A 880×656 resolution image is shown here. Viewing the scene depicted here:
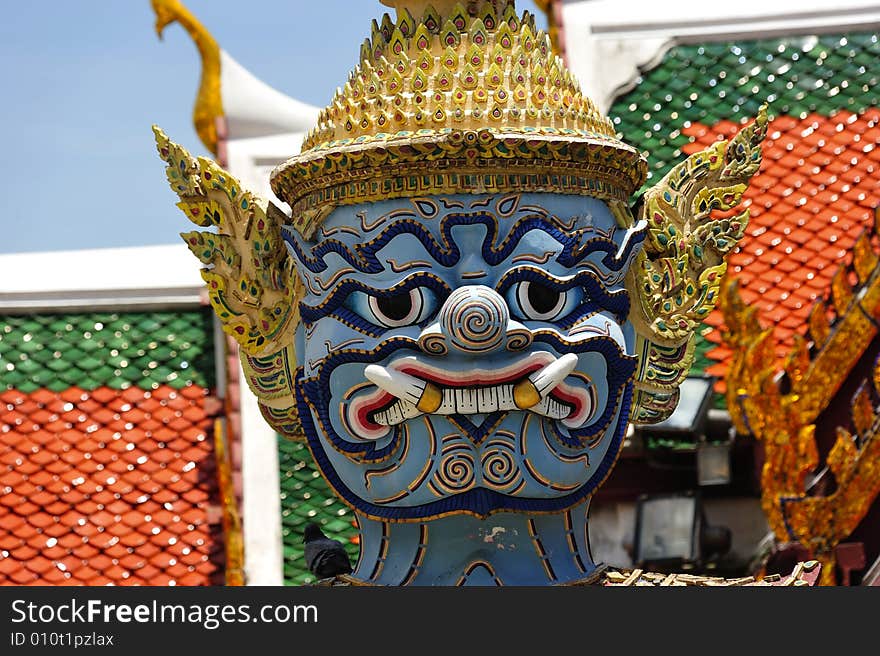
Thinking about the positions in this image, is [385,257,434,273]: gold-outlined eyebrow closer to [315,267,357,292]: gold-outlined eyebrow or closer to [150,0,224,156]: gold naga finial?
[315,267,357,292]: gold-outlined eyebrow

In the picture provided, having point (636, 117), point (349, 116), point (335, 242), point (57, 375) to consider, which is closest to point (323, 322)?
point (335, 242)

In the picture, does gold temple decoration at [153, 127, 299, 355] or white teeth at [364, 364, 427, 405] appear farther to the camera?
gold temple decoration at [153, 127, 299, 355]

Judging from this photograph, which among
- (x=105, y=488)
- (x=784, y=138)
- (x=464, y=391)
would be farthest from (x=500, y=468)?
(x=784, y=138)

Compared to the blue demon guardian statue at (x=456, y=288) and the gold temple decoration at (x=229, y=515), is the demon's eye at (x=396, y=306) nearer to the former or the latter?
the blue demon guardian statue at (x=456, y=288)

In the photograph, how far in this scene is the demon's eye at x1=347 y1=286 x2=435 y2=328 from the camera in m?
4.56

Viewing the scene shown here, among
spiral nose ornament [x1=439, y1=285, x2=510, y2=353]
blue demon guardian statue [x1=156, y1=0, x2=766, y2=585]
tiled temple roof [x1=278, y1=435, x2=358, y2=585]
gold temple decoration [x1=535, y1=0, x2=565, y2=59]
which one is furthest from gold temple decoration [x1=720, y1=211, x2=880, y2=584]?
spiral nose ornament [x1=439, y1=285, x2=510, y2=353]

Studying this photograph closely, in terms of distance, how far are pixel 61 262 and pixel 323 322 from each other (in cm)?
359

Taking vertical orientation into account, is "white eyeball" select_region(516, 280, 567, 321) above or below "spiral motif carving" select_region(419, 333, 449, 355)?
above

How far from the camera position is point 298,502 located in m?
7.52

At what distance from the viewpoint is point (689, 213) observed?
4984mm

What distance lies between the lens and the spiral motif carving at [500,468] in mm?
4555

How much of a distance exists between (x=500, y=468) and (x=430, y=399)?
0.25 m

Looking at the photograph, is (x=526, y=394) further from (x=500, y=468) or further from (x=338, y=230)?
(x=338, y=230)

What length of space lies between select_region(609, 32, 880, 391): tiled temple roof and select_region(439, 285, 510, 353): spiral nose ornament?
12.1 ft
